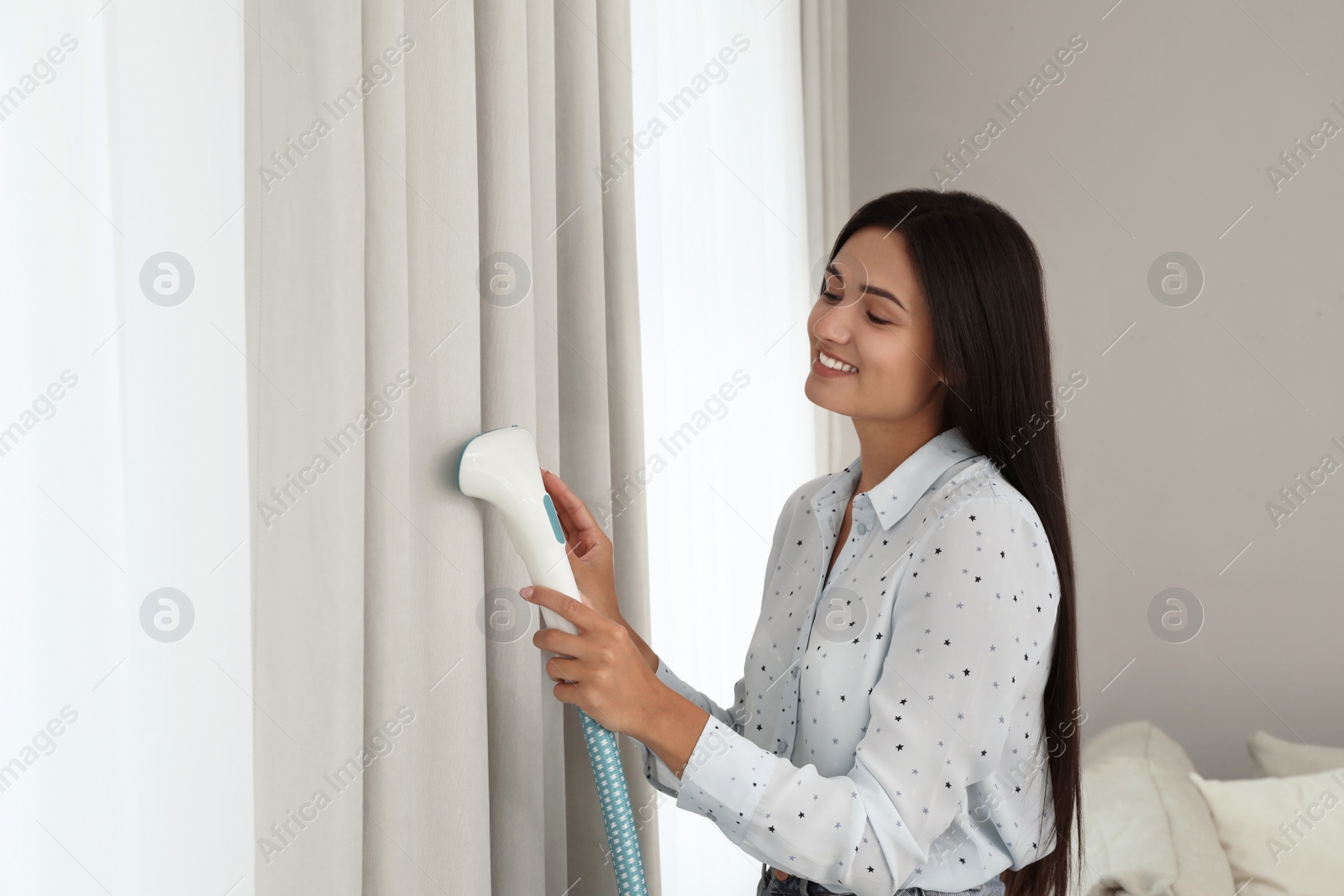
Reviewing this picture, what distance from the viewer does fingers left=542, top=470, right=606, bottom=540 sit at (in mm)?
891

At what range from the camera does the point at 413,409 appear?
2.57ft

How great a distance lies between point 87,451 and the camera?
58 cm

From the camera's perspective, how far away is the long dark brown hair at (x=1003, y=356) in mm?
935

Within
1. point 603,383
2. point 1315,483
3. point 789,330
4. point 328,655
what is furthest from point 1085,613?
point 328,655

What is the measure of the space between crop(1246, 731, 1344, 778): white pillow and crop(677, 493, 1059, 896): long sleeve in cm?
143

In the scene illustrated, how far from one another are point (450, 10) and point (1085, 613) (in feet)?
6.36

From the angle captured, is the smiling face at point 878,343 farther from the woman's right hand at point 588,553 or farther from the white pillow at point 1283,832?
the white pillow at point 1283,832

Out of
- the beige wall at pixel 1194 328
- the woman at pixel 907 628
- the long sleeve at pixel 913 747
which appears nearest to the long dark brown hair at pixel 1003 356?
the woman at pixel 907 628

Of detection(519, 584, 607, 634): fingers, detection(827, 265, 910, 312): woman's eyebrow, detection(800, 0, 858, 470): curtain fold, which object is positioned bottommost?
detection(519, 584, 607, 634): fingers

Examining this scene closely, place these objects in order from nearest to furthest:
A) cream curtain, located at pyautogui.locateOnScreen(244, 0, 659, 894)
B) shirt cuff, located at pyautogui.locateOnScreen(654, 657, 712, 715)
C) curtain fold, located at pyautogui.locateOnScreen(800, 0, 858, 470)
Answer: cream curtain, located at pyautogui.locateOnScreen(244, 0, 659, 894) < shirt cuff, located at pyautogui.locateOnScreen(654, 657, 712, 715) < curtain fold, located at pyautogui.locateOnScreen(800, 0, 858, 470)

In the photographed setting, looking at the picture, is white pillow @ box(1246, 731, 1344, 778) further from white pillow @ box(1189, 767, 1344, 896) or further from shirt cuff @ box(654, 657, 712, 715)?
shirt cuff @ box(654, 657, 712, 715)

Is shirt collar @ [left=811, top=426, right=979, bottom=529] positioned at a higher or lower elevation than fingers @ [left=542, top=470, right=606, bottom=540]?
lower

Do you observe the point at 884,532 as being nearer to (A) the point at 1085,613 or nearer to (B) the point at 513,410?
(B) the point at 513,410

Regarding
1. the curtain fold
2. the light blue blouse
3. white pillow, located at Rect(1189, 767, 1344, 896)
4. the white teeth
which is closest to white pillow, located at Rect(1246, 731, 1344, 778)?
white pillow, located at Rect(1189, 767, 1344, 896)
